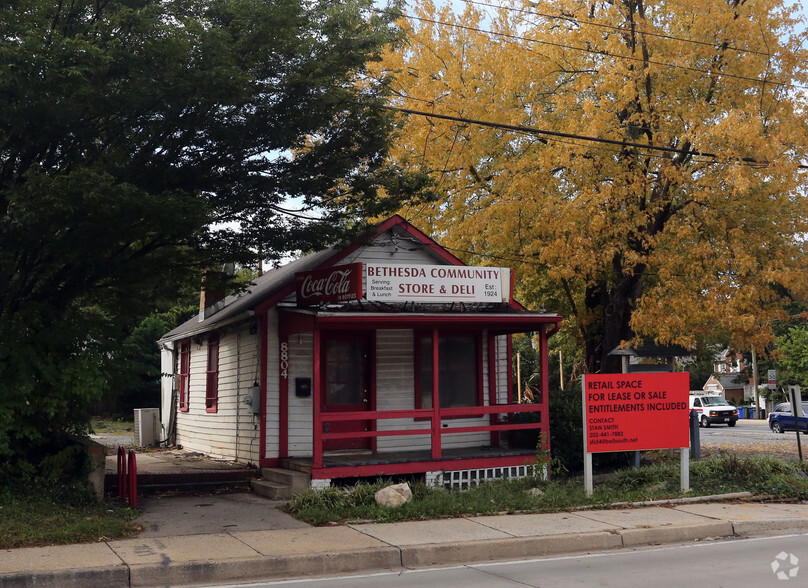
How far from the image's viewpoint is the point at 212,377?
18969 mm

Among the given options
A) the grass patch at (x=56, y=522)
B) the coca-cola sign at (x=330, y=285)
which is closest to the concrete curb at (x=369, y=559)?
the grass patch at (x=56, y=522)

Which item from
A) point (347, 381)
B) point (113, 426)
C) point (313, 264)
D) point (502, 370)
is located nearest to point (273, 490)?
point (347, 381)

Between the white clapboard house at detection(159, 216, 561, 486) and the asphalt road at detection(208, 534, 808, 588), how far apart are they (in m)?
5.04

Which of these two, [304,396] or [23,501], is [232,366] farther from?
[23,501]

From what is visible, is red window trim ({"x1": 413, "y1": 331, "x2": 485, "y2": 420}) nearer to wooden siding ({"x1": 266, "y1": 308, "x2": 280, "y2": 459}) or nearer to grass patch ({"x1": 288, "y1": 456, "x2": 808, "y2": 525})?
grass patch ({"x1": 288, "y1": 456, "x2": 808, "y2": 525})

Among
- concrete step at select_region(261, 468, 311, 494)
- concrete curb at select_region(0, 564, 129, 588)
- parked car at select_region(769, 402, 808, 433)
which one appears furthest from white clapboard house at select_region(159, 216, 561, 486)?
parked car at select_region(769, 402, 808, 433)

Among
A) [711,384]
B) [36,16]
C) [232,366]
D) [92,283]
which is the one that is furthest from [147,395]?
[711,384]

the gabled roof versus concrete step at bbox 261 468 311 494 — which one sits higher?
the gabled roof

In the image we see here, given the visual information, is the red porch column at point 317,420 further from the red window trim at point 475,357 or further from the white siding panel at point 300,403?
the red window trim at point 475,357

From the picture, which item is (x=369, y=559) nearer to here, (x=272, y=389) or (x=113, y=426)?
(x=272, y=389)

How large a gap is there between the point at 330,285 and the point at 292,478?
335cm

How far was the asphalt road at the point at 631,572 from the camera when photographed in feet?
27.1

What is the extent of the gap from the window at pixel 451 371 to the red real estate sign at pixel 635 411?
3.85m

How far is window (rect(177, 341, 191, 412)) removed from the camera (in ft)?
70.3
